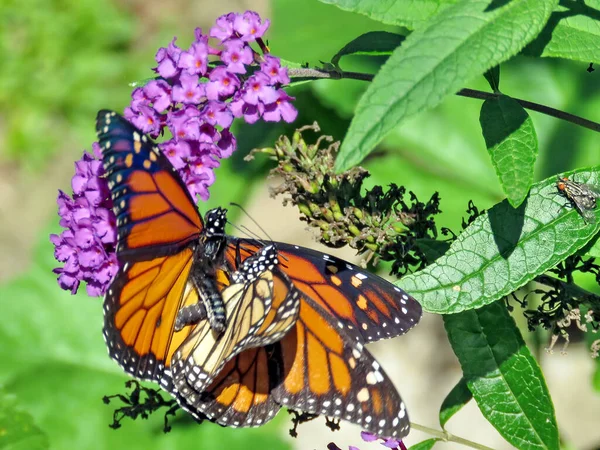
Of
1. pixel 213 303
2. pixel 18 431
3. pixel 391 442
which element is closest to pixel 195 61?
pixel 213 303

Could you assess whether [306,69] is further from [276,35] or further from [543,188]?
[276,35]

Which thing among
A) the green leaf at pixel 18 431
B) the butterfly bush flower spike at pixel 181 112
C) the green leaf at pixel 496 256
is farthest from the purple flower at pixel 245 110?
the green leaf at pixel 18 431

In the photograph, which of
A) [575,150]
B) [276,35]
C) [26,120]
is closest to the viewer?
[575,150]

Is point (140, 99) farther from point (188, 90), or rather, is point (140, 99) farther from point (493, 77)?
point (493, 77)

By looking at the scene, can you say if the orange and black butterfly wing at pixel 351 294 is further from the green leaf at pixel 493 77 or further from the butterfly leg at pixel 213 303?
the green leaf at pixel 493 77

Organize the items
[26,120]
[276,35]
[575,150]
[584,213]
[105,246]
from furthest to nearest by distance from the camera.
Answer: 1. [26,120]
2. [276,35]
3. [575,150]
4. [105,246]
5. [584,213]

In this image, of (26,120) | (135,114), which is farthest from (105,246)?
(26,120)
